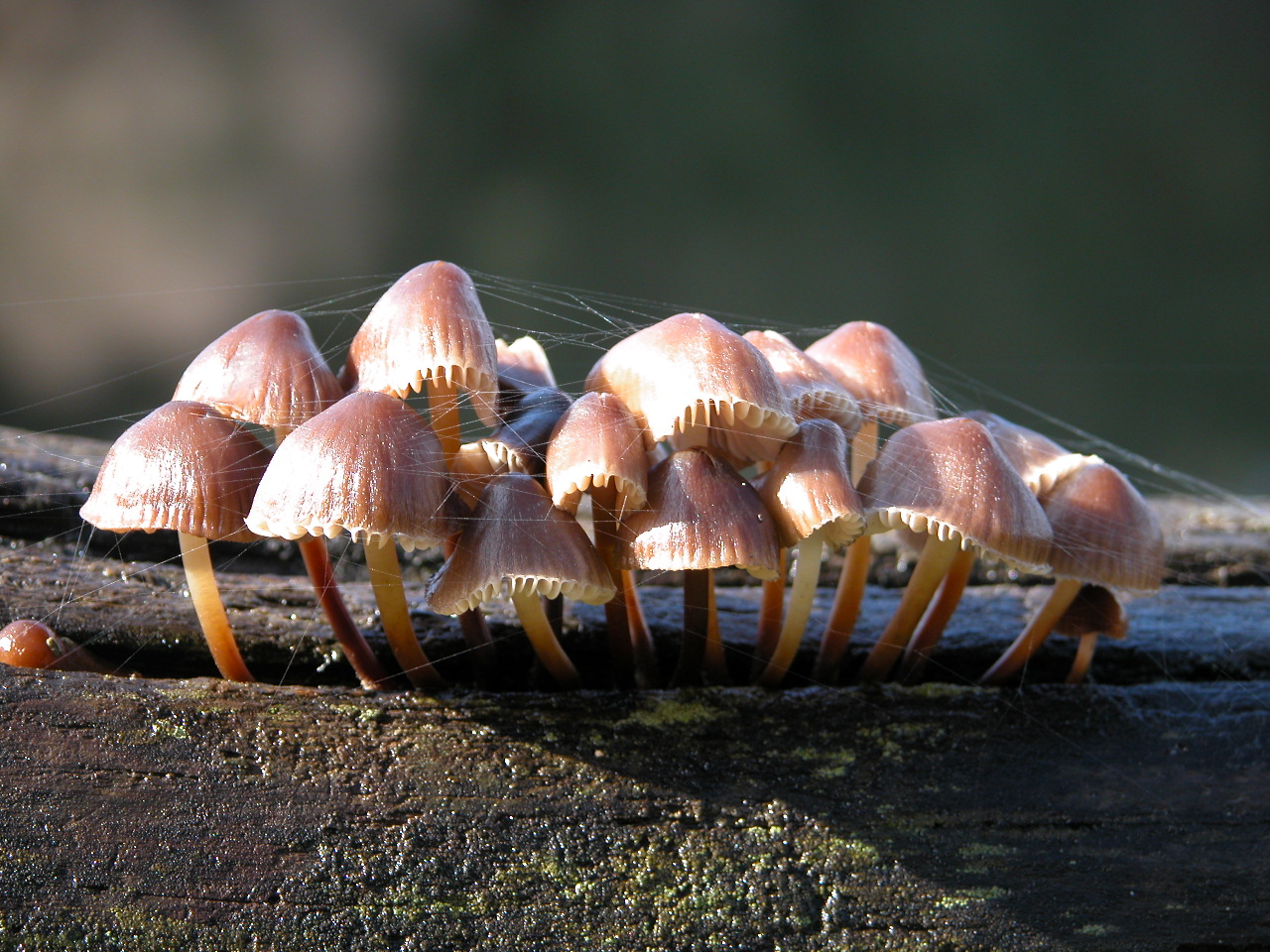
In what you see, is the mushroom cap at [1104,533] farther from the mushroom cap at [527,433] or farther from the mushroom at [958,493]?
the mushroom cap at [527,433]

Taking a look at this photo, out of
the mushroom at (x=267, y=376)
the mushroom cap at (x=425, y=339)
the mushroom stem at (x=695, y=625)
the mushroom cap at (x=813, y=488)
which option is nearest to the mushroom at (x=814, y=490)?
the mushroom cap at (x=813, y=488)

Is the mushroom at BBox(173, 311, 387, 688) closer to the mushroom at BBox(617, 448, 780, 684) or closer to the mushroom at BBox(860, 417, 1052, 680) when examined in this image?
the mushroom at BBox(617, 448, 780, 684)

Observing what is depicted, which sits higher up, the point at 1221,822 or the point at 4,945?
the point at 1221,822

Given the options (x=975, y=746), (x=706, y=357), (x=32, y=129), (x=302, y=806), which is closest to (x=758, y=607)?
(x=975, y=746)

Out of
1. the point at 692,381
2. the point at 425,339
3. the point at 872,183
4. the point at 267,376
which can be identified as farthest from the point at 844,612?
the point at 872,183

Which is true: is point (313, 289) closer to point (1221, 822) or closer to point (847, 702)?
point (847, 702)

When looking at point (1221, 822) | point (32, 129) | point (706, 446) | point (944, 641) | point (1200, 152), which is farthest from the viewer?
point (1200, 152)
